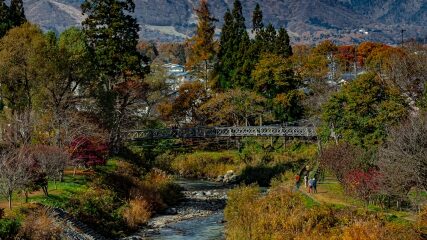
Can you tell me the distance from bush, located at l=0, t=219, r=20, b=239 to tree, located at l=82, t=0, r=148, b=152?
2540cm

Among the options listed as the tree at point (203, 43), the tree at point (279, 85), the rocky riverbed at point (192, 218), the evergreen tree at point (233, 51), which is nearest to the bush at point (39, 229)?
the rocky riverbed at point (192, 218)

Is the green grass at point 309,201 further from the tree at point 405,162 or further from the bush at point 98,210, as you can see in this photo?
the bush at point 98,210

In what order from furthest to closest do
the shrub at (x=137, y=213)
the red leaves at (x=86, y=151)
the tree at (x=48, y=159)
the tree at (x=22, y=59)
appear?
1. the tree at (x=22, y=59)
2. the red leaves at (x=86, y=151)
3. the shrub at (x=137, y=213)
4. the tree at (x=48, y=159)

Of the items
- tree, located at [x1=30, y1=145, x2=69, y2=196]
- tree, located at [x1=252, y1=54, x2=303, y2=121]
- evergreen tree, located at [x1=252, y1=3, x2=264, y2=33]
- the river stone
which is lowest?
the river stone

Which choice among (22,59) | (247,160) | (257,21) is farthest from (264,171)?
(257,21)

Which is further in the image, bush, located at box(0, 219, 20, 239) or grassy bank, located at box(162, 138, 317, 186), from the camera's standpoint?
grassy bank, located at box(162, 138, 317, 186)

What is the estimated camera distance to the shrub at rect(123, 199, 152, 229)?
120 feet

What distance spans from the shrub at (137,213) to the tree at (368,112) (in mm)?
15004

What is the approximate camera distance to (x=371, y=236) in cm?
2206

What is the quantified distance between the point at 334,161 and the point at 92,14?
2898cm

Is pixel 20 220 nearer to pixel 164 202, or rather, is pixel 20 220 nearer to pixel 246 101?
pixel 164 202

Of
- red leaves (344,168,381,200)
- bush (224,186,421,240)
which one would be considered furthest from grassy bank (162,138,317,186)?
bush (224,186,421,240)

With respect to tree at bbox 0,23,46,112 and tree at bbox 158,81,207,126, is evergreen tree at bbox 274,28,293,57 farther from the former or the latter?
tree at bbox 0,23,46,112

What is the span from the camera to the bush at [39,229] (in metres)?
27.3
